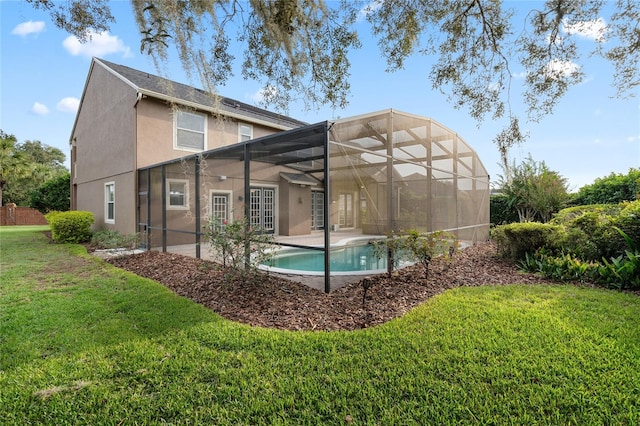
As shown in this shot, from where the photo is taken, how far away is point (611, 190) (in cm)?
1215

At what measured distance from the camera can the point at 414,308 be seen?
14.7 feet

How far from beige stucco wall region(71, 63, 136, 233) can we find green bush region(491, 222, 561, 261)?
12.0 meters

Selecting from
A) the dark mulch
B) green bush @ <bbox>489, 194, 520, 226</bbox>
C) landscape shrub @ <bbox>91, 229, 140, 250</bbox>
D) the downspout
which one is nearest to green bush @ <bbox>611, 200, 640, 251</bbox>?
the dark mulch

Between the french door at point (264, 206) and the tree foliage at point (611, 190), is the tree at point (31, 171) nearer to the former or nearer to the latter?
the french door at point (264, 206)

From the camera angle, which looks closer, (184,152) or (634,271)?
(634,271)

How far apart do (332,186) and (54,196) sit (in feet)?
96.5

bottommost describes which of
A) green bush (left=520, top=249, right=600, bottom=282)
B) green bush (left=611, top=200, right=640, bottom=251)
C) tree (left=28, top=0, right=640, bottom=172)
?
green bush (left=520, top=249, right=600, bottom=282)

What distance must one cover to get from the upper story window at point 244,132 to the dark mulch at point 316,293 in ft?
23.4

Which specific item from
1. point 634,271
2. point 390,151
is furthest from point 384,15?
point 634,271

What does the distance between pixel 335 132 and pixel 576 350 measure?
443 cm

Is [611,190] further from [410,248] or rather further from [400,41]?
[400,41]

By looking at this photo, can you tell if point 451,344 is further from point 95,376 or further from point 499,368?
point 95,376

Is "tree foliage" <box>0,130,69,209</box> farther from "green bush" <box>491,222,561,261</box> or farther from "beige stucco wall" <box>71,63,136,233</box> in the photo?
"green bush" <box>491,222,561,261</box>

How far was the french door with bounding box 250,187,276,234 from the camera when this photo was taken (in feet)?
43.0
